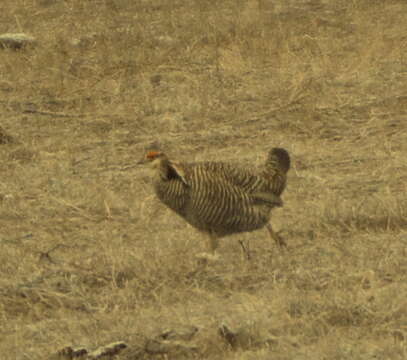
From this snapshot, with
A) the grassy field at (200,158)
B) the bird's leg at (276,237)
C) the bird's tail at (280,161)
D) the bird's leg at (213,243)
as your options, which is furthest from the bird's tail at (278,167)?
the bird's leg at (213,243)

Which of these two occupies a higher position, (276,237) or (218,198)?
(218,198)

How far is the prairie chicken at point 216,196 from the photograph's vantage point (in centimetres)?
623

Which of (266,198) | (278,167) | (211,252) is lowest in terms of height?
(211,252)

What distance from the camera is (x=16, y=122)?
988cm

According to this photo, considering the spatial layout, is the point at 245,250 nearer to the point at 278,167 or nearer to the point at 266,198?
the point at 266,198

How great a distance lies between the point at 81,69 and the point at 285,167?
4.89m

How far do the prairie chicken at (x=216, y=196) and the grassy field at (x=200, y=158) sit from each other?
0.66 ft

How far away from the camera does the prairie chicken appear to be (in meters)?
6.23

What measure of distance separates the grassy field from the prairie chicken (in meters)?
0.20

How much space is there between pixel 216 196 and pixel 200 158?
2552 mm

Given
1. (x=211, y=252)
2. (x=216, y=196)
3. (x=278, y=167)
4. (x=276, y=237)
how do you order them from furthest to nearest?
(x=278, y=167) → (x=276, y=237) → (x=211, y=252) → (x=216, y=196)

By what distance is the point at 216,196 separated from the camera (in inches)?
245

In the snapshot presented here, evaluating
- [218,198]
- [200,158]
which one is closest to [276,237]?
[218,198]

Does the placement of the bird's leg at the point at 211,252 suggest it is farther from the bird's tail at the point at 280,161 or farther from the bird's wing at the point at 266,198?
the bird's tail at the point at 280,161
